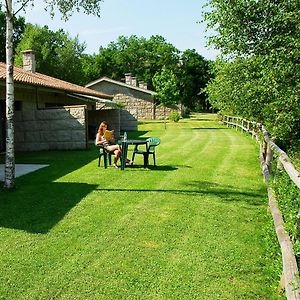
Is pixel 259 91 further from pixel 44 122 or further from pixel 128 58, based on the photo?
pixel 128 58

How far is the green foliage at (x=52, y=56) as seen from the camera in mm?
42875

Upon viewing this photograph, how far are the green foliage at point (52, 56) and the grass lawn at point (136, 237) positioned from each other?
3645 cm

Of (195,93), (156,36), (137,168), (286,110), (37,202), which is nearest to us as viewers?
(37,202)

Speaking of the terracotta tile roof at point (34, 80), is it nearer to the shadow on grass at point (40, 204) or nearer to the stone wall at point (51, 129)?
the stone wall at point (51, 129)

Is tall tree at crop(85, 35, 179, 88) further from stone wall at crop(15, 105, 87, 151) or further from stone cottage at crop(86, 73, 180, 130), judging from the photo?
stone wall at crop(15, 105, 87, 151)

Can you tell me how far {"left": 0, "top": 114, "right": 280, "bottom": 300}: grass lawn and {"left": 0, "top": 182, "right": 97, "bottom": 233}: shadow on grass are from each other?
0.02 m

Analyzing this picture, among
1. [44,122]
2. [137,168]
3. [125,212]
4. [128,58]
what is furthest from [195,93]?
[125,212]

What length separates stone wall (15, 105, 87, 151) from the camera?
1555 cm

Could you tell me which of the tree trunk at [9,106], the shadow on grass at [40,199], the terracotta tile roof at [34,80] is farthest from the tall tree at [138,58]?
the tree trunk at [9,106]

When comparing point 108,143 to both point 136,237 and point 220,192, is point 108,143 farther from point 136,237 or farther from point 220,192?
point 136,237

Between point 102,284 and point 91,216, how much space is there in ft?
7.62

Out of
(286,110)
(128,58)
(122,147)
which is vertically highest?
(128,58)

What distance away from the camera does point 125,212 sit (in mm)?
6285

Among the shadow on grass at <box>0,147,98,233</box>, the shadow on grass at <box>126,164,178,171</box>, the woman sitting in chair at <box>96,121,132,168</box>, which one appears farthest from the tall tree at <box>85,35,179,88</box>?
the shadow on grass at <box>0,147,98,233</box>
